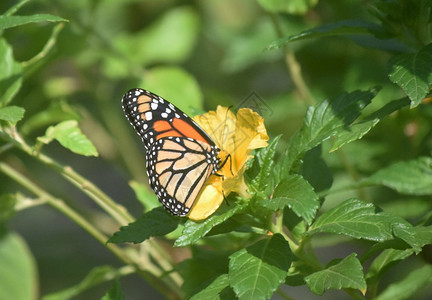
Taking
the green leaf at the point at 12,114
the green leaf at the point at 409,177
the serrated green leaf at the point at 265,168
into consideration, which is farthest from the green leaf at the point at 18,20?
the green leaf at the point at 409,177

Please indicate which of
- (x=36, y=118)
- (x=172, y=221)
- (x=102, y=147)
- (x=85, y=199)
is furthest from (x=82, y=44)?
(x=85, y=199)

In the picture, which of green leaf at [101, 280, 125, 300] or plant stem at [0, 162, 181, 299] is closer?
green leaf at [101, 280, 125, 300]

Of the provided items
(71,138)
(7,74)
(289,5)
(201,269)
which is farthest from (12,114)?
(289,5)

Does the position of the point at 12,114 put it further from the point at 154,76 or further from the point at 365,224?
the point at 154,76

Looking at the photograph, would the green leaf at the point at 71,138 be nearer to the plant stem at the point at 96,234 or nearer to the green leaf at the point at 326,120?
the plant stem at the point at 96,234

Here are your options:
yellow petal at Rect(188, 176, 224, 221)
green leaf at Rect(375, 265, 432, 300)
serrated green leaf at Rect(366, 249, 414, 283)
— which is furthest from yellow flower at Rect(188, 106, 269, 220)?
green leaf at Rect(375, 265, 432, 300)

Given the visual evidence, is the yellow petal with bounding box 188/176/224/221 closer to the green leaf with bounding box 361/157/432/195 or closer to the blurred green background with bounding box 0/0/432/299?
the blurred green background with bounding box 0/0/432/299
